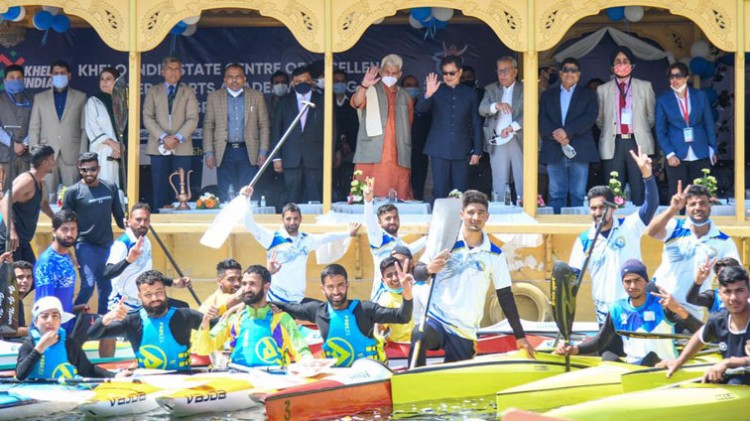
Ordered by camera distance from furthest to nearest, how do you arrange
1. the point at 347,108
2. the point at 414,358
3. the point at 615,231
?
1. the point at 347,108
2. the point at 615,231
3. the point at 414,358

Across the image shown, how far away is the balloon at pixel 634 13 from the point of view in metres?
20.9

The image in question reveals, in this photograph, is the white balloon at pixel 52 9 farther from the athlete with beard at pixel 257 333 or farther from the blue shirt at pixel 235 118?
the athlete with beard at pixel 257 333

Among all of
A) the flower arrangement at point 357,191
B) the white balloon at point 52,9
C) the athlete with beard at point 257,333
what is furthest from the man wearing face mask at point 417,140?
the athlete with beard at point 257,333

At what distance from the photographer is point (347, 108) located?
21562 mm

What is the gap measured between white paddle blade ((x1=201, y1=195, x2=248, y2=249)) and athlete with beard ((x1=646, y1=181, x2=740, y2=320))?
14.5ft

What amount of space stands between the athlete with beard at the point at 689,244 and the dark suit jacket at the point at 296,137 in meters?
5.21

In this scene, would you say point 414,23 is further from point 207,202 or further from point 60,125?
point 60,125

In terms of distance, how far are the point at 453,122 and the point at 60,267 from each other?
5593 mm

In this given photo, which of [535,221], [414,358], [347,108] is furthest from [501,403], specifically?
[347,108]

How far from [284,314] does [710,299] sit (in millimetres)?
4139

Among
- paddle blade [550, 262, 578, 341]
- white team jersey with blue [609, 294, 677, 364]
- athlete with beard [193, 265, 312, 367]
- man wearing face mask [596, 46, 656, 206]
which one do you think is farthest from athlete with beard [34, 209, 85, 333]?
man wearing face mask [596, 46, 656, 206]

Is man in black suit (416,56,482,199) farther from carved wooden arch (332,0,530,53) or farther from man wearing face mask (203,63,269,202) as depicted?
man wearing face mask (203,63,269,202)

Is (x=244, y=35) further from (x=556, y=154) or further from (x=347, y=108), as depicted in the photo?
(x=556, y=154)

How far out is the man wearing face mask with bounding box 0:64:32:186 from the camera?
827 inches
